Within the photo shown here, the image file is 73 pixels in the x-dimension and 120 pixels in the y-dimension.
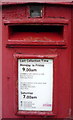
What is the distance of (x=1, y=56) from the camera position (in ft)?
6.42

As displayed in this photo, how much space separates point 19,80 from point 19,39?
0.36m

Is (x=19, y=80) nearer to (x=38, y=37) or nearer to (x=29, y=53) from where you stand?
(x=29, y=53)

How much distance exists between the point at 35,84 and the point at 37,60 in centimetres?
21

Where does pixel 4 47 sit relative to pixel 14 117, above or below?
above

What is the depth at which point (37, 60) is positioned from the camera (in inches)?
75.9

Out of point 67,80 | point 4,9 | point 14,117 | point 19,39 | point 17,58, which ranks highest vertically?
point 4,9

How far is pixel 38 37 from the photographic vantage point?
1916 mm

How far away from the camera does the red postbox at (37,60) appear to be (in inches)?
74.0

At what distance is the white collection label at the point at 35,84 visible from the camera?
6.36ft

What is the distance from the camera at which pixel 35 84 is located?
196 centimetres

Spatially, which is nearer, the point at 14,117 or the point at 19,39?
the point at 19,39

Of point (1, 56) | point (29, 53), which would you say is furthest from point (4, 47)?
point (29, 53)

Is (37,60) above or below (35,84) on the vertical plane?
above

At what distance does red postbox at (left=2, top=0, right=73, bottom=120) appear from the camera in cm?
188
